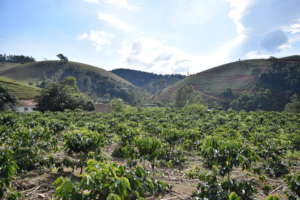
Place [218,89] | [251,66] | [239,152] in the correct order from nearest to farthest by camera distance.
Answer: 1. [239,152]
2. [218,89]
3. [251,66]

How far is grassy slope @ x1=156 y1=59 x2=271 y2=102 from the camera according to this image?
8750 centimetres

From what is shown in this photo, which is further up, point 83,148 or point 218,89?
point 218,89

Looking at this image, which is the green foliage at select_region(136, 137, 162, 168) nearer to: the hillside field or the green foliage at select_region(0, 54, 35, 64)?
the hillside field

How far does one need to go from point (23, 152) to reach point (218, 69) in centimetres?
11659

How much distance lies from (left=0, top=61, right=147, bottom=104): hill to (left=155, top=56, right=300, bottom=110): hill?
3340cm

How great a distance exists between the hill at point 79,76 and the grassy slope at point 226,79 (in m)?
33.3

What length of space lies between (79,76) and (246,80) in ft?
341

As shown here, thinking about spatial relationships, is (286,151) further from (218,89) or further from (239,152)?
(218,89)

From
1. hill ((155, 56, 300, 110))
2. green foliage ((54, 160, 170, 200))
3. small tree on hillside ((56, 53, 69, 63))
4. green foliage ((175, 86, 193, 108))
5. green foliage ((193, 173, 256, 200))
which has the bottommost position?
green foliage ((193, 173, 256, 200))

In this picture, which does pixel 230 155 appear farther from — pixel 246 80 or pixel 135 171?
pixel 246 80

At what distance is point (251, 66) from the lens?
330 feet

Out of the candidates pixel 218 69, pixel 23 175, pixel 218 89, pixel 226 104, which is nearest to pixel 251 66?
pixel 218 69

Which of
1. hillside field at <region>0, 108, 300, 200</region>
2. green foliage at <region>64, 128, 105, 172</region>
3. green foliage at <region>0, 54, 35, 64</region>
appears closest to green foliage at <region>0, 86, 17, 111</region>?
hillside field at <region>0, 108, 300, 200</region>

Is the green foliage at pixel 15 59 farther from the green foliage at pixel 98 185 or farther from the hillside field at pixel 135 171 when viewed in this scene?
the green foliage at pixel 98 185
